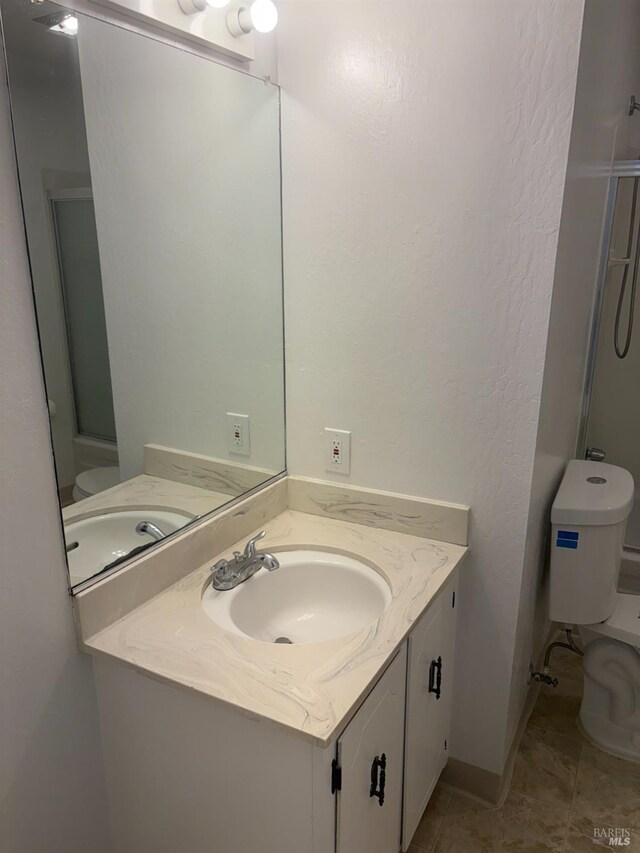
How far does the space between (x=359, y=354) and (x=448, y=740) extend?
1.15 metres

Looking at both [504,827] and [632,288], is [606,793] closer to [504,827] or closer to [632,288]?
[504,827]

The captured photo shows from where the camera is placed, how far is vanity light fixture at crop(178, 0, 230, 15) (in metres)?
1.33

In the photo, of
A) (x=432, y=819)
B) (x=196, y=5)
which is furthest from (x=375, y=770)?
(x=196, y=5)

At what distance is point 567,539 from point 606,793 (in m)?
0.76

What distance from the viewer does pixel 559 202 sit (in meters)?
1.36

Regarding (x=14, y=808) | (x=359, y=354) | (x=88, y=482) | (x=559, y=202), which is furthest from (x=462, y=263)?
(x=14, y=808)

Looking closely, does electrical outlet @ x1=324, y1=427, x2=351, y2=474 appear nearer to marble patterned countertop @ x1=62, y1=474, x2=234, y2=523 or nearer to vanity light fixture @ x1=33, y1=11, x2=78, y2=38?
marble patterned countertop @ x1=62, y1=474, x2=234, y2=523

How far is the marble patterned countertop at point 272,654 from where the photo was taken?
1.06 metres

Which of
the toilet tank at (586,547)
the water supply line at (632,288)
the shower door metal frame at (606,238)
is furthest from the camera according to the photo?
the water supply line at (632,288)

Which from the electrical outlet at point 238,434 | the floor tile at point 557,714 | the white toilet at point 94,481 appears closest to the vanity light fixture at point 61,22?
the white toilet at point 94,481

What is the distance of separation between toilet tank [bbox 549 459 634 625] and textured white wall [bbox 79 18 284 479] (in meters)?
0.86

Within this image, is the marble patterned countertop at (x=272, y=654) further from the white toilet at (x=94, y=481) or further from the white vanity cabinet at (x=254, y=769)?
the white toilet at (x=94, y=481)

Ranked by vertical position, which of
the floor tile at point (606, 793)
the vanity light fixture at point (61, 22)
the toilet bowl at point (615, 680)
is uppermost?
the vanity light fixture at point (61, 22)

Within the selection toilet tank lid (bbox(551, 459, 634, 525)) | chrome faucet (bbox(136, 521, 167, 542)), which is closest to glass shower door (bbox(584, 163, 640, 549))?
toilet tank lid (bbox(551, 459, 634, 525))
